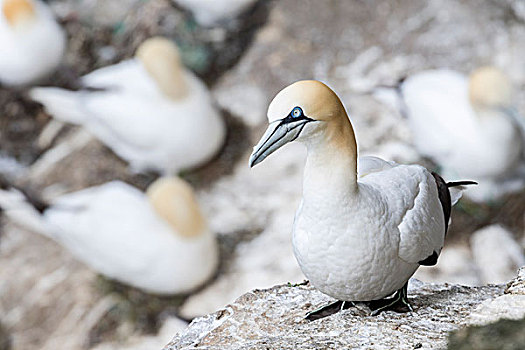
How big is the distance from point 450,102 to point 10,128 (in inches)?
86.4

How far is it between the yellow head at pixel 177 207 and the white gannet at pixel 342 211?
5.03 feet

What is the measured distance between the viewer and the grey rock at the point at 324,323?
3.76 ft

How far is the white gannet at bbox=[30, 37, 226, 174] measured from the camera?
125 inches

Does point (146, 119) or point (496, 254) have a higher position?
point (146, 119)

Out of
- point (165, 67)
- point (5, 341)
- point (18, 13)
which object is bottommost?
point (5, 341)

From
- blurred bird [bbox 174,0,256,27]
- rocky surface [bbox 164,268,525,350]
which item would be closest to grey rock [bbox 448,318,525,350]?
rocky surface [bbox 164,268,525,350]

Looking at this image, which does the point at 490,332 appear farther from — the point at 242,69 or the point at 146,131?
the point at 242,69

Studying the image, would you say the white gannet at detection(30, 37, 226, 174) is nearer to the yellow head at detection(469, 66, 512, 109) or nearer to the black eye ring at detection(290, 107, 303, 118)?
the yellow head at detection(469, 66, 512, 109)

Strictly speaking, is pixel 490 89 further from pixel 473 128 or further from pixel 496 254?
pixel 496 254

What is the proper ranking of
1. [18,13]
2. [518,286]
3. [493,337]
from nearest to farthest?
[493,337] → [518,286] → [18,13]

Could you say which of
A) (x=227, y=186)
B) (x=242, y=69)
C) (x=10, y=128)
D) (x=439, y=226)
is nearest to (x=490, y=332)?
(x=439, y=226)

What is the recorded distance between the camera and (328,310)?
135 centimetres

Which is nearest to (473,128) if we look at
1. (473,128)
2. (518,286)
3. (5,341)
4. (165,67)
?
(473,128)

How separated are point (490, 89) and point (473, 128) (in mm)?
183
